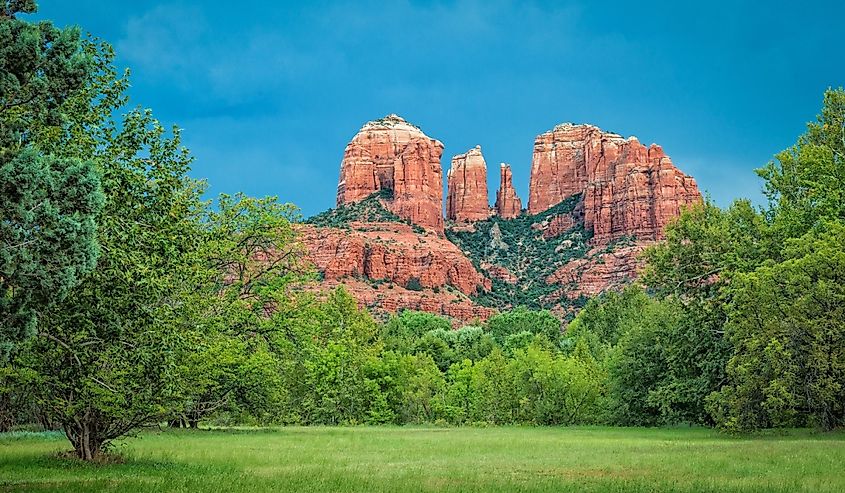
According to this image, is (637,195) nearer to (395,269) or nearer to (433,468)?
(395,269)

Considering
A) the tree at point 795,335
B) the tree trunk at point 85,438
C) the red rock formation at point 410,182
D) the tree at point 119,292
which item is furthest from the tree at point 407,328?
the tree at point 119,292

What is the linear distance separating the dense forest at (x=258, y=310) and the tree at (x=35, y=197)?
0.10ft

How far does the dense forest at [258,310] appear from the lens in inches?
527

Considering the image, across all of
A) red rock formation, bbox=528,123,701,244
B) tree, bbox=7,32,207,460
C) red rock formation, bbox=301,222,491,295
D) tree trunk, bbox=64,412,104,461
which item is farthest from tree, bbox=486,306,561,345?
tree, bbox=7,32,207,460

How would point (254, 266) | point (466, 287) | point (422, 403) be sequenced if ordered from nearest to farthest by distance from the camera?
point (254, 266), point (422, 403), point (466, 287)

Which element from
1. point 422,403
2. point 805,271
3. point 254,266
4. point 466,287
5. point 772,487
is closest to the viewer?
point 772,487

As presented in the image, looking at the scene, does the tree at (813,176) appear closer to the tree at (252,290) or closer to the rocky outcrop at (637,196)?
the tree at (252,290)

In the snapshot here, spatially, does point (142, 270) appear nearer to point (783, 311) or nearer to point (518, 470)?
point (518, 470)

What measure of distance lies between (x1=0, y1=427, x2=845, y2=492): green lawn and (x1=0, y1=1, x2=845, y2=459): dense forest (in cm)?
184

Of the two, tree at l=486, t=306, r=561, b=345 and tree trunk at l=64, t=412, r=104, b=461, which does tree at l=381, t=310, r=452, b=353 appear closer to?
tree at l=486, t=306, r=561, b=345

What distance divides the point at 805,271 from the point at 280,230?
25670mm

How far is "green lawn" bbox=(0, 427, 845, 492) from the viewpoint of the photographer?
16.8 metres

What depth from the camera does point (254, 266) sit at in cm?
4266

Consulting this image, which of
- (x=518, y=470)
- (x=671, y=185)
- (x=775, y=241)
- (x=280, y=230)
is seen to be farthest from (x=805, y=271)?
(x=671, y=185)
